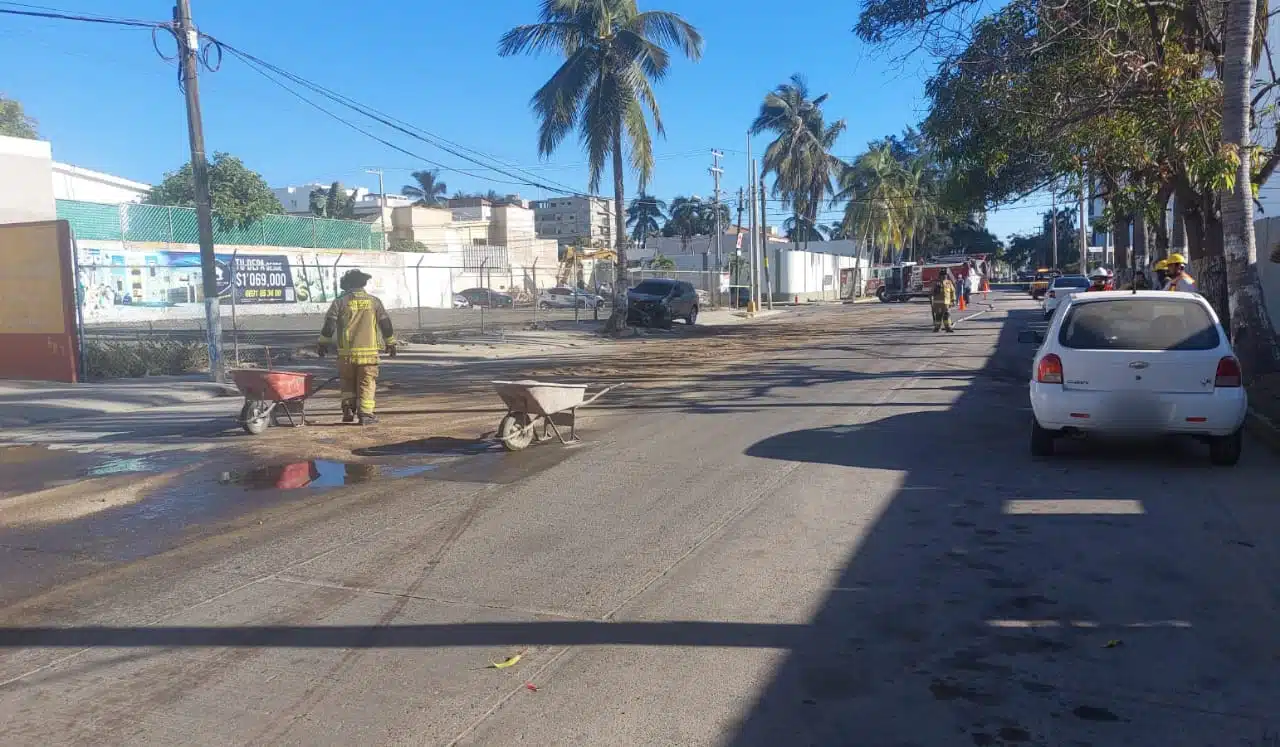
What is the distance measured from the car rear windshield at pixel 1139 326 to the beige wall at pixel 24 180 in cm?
1970

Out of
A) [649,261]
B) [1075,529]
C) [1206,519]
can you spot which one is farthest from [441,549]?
[649,261]

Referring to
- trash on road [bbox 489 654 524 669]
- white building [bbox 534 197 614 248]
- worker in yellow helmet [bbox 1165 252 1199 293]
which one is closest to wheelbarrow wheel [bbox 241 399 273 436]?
trash on road [bbox 489 654 524 669]

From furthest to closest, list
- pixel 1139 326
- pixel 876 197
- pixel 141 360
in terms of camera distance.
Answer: pixel 876 197 < pixel 141 360 < pixel 1139 326

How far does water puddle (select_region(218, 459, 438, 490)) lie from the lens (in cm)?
859

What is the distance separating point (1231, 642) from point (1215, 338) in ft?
14.5

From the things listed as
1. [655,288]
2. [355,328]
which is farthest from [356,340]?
[655,288]

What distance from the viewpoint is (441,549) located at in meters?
6.44

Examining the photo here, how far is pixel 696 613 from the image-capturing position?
5191 mm

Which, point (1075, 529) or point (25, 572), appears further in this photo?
point (1075, 529)

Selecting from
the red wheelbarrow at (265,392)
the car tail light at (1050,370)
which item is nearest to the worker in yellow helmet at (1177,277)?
the car tail light at (1050,370)

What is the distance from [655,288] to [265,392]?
2349cm

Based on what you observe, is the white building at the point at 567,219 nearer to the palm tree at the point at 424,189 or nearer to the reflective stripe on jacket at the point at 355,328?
the palm tree at the point at 424,189

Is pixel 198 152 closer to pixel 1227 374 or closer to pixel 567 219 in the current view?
pixel 1227 374

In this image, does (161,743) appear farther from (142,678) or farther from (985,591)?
(985,591)
